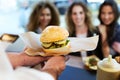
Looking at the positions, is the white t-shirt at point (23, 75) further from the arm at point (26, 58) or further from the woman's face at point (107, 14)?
the woman's face at point (107, 14)

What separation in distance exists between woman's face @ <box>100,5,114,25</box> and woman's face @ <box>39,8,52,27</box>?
1.86 feet

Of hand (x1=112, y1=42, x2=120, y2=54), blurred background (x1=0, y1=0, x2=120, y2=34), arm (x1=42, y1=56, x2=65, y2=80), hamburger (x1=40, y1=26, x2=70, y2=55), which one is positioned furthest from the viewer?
blurred background (x1=0, y1=0, x2=120, y2=34)

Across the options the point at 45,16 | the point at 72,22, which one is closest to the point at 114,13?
the point at 72,22

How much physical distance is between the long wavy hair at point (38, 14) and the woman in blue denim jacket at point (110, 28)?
478mm

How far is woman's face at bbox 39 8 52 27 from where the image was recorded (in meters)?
2.32

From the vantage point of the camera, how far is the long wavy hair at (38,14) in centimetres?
233

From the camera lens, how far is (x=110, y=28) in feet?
7.25

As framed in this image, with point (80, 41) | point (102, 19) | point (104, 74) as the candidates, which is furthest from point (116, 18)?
point (104, 74)

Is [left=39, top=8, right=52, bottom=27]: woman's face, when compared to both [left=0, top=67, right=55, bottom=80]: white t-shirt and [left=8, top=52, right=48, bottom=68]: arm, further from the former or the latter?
[left=0, top=67, right=55, bottom=80]: white t-shirt

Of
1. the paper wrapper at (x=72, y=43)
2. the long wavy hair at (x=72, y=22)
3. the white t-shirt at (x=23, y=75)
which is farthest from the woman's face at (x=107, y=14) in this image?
the white t-shirt at (x=23, y=75)

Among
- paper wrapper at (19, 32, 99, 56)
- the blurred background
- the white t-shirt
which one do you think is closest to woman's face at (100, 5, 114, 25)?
the blurred background

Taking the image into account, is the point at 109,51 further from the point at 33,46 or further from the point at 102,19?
the point at 33,46

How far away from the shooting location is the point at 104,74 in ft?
2.68

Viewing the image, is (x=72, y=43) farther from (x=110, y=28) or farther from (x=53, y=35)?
(x=110, y=28)
